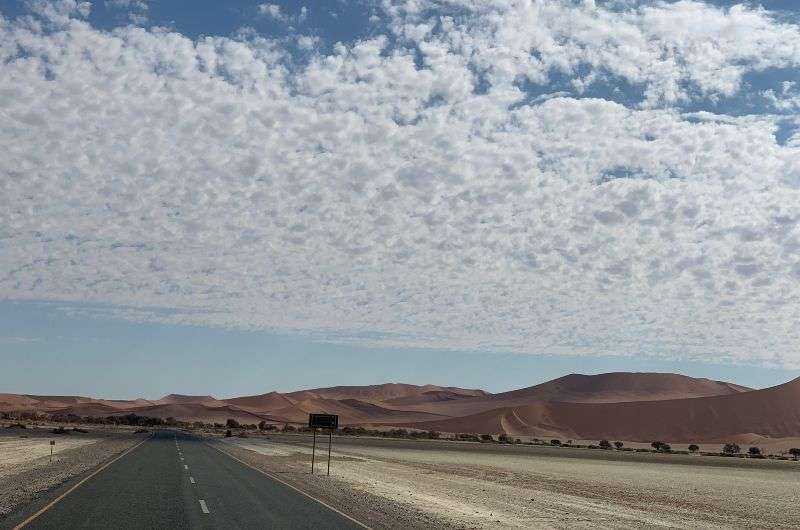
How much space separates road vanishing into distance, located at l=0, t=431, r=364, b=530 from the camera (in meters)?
17.7

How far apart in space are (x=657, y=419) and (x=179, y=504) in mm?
134485

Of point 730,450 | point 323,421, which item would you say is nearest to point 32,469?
point 323,421

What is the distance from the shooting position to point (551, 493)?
33.8 meters

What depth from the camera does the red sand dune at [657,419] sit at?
136 meters

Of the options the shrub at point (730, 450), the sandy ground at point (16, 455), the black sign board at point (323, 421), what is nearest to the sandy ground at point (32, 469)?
the sandy ground at point (16, 455)

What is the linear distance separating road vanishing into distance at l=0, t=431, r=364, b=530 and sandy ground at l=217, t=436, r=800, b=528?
172 cm

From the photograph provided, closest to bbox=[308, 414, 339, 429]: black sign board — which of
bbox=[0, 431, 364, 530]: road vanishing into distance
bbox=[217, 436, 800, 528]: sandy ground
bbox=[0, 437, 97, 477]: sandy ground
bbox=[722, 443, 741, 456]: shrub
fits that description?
bbox=[217, 436, 800, 528]: sandy ground

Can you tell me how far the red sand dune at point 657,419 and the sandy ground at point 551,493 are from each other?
80.7 m

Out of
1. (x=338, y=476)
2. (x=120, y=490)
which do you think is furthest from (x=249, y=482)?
(x=338, y=476)

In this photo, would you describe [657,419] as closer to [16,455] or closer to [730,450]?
[730,450]

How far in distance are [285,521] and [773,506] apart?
71.6ft

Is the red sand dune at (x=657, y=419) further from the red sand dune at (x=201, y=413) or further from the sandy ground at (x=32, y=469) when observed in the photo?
the sandy ground at (x=32, y=469)

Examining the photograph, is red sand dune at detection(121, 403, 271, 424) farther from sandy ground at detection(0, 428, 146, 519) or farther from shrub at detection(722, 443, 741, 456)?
sandy ground at detection(0, 428, 146, 519)

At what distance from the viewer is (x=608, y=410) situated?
151625 millimetres
